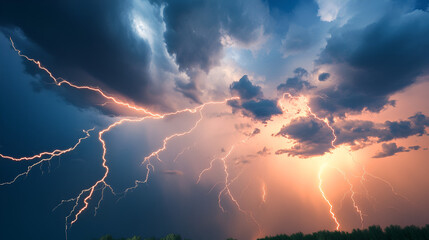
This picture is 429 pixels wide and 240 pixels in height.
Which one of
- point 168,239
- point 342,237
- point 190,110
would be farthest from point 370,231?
point 190,110

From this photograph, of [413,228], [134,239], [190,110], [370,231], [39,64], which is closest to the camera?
[413,228]

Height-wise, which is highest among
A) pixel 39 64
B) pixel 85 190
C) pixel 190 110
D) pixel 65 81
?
pixel 39 64

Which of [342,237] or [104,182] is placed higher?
[104,182]

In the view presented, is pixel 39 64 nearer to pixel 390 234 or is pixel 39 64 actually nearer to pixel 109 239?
pixel 109 239

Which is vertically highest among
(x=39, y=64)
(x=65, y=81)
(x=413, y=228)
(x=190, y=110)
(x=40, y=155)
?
(x=39, y=64)

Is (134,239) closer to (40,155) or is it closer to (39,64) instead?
(40,155)

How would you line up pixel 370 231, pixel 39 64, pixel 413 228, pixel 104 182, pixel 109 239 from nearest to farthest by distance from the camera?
pixel 413 228 < pixel 370 231 < pixel 109 239 < pixel 39 64 < pixel 104 182

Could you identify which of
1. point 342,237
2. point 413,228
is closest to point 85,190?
point 342,237

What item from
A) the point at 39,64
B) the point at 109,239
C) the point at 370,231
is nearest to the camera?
the point at 370,231

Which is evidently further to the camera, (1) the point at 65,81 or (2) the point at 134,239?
(1) the point at 65,81
